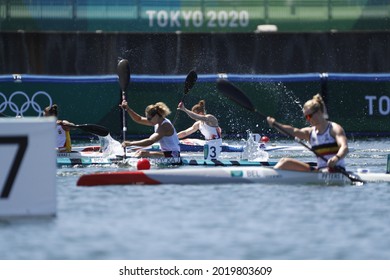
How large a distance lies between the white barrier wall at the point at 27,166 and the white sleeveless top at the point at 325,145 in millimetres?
4880

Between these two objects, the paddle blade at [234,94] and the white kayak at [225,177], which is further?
the paddle blade at [234,94]

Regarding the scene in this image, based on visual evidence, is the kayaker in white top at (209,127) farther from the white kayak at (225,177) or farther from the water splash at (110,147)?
the white kayak at (225,177)

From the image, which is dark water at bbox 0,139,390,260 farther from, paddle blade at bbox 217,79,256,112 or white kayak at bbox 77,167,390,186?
paddle blade at bbox 217,79,256,112

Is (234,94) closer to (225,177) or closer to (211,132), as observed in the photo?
(225,177)

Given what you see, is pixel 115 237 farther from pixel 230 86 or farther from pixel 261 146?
pixel 261 146

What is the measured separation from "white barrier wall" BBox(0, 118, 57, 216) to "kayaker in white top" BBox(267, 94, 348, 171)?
4.42 metres

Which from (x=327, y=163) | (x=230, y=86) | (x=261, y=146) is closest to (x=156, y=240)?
(x=327, y=163)

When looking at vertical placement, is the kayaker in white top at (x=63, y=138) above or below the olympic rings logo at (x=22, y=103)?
below

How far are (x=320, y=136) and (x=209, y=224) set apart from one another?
13.5ft

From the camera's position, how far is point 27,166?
488 inches

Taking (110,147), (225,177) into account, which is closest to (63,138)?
(110,147)

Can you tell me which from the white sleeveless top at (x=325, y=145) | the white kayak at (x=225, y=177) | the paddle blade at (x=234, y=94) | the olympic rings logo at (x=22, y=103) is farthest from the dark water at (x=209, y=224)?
the olympic rings logo at (x=22, y=103)

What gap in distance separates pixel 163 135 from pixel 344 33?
10360 mm

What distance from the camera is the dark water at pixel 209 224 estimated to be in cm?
1112
